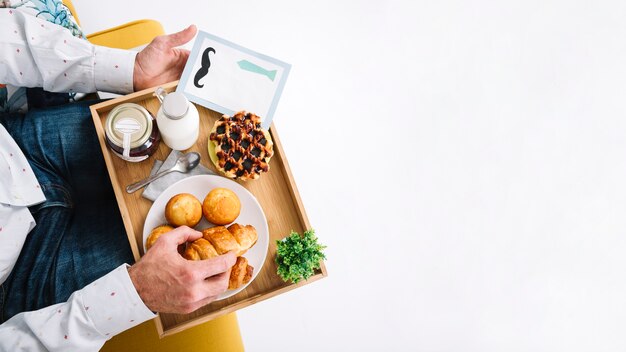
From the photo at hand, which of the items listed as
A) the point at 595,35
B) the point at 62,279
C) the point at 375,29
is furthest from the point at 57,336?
the point at 595,35

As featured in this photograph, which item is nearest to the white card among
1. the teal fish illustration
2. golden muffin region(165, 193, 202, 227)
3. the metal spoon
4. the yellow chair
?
the teal fish illustration

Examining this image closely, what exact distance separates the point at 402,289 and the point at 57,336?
111 cm

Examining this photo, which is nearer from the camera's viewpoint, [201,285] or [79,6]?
[201,285]

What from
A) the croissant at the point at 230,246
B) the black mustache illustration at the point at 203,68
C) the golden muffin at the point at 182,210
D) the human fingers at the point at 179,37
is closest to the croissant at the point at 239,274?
the croissant at the point at 230,246

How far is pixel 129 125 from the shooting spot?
791mm

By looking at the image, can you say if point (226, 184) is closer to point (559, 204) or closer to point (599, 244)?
point (559, 204)

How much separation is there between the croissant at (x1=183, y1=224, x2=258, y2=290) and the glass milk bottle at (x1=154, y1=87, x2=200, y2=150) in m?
0.21

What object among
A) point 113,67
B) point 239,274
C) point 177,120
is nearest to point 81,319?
point 239,274

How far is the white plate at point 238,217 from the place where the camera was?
32.4 inches

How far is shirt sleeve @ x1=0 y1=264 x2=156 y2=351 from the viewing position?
27.8 inches

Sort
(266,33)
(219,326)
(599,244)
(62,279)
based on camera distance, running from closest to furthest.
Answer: (62,279) → (219,326) → (599,244) → (266,33)

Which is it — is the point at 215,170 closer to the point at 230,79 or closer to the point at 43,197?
the point at 230,79

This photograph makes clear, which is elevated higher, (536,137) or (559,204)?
(536,137)

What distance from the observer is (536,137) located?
4.90 ft
